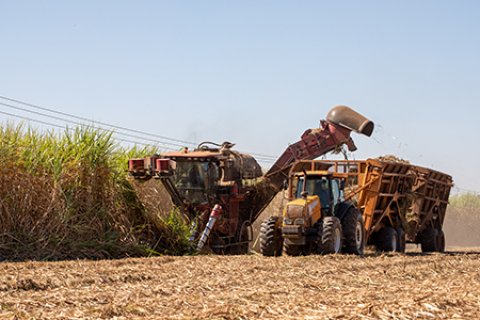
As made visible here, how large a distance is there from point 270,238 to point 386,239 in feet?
13.0

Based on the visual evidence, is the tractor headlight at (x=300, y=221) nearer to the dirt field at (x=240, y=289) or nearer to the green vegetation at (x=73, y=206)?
the dirt field at (x=240, y=289)

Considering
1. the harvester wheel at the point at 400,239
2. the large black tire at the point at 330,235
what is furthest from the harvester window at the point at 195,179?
the harvester wheel at the point at 400,239

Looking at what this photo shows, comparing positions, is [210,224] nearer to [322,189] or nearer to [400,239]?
[322,189]

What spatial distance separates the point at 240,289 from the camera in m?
9.04

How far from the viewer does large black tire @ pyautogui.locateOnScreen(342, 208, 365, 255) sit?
15.5 m

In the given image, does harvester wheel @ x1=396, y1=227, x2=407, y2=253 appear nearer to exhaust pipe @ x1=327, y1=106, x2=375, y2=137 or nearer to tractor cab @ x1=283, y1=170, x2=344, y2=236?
exhaust pipe @ x1=327, y1=106, x2=375, y2=137

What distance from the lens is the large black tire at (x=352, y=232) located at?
15.5m

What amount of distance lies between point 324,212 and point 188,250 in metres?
2.88

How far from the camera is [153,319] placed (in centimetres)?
671

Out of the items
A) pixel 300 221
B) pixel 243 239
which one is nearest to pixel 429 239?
pixel 243 239

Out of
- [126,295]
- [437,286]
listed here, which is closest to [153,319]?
[126,295]

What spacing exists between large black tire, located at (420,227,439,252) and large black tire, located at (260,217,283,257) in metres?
6.62

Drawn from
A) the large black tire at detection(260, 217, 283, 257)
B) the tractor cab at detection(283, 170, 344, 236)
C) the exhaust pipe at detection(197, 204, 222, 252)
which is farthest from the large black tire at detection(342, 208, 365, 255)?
the exhaust pipe at detection(197, 204, 222, 252)

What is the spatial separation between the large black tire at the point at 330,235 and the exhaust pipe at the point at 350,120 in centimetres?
415
